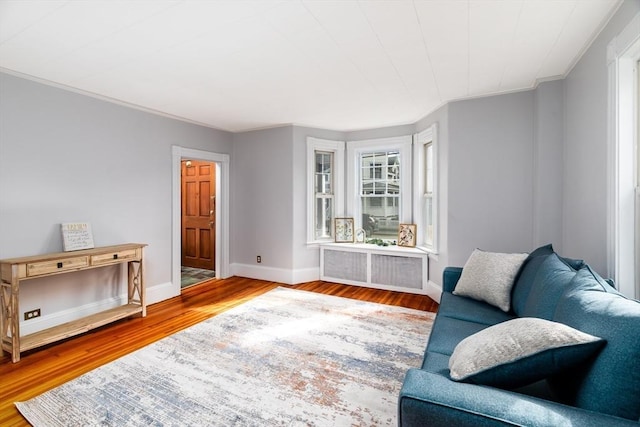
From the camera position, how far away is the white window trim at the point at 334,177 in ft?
15.2

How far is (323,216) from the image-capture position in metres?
4.88

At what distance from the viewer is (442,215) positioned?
3.61 m

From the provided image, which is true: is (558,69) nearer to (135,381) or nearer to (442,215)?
(442,215)

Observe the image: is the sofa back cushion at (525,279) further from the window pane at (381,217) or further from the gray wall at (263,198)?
the gray wall at (263,198)

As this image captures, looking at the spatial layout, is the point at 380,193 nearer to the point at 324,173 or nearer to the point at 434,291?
the point at 324,173

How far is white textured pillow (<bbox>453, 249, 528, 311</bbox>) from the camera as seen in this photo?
7.07 feet

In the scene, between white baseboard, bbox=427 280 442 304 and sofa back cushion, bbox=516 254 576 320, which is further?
white baseboard, bbox=427 280 442 304

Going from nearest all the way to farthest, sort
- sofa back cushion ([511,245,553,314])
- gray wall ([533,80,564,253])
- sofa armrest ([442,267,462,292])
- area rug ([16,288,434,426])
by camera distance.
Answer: area rug ([16,288,434,426]), sofa back cushion ([511,245,553,314]), sofa armrest ([442,267,462,292]), gray wall ([533,80,564,253])

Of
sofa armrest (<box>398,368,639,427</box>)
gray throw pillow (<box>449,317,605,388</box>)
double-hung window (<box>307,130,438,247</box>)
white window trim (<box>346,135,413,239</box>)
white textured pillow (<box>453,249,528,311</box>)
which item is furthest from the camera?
white window trim (<box>346,135,413,239</box>)

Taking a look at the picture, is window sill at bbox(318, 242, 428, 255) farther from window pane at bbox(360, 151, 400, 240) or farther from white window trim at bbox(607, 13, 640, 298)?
white window trim at bbox(607, 13, 640, 298)

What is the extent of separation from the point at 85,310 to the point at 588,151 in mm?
4909

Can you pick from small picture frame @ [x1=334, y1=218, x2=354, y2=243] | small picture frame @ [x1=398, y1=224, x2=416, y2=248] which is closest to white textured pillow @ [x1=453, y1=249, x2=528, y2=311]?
small picture frame @ [x1=398, y1=224, x2=416, y2=248]

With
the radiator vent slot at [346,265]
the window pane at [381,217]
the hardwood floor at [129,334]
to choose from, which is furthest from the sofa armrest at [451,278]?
the window pane at [381,217]

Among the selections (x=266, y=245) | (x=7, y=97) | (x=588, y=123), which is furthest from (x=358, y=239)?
(x=7, y=97)
